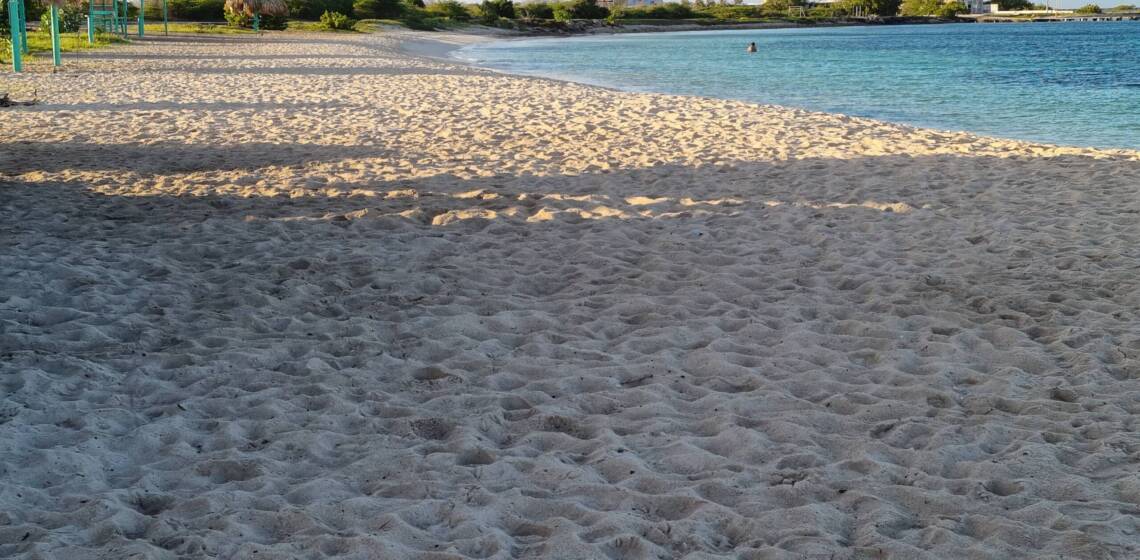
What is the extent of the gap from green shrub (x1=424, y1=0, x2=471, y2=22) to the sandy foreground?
65.8 meters

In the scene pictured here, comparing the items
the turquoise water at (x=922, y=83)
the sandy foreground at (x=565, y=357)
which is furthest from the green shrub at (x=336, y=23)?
the sandy foreground at (x=565, y=357)

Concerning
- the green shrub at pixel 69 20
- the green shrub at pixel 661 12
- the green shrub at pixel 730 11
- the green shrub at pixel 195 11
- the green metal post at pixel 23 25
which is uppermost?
the green shrub at pixel 730 11

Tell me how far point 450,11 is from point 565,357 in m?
75.4

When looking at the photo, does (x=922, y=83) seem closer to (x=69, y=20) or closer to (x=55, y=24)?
(x=55, y=24)

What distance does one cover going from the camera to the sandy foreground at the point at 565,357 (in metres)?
3.20

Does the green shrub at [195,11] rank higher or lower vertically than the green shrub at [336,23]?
higher

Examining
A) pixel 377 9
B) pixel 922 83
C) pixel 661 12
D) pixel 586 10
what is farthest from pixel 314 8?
pixel 661 12

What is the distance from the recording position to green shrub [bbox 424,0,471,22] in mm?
73250

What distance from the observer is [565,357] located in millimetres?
4777

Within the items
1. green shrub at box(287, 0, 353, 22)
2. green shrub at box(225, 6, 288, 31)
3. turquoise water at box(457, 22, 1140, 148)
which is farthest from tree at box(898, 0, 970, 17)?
green shrub at box(225, 6, 288, 31)

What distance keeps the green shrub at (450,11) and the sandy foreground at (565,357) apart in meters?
65.8

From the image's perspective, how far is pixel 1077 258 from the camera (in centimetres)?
634

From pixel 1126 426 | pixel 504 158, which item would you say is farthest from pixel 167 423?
pixel 504 158

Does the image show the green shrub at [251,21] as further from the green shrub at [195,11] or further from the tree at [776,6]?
the tree at [776,6]
